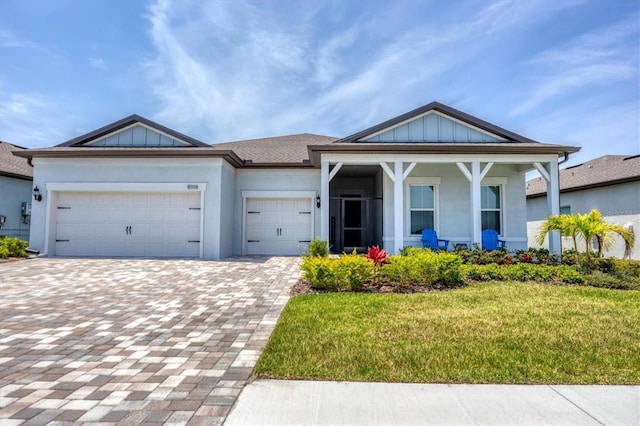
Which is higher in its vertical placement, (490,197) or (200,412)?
(490,197)

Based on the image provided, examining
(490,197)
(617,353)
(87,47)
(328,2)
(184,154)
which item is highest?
(328,2)

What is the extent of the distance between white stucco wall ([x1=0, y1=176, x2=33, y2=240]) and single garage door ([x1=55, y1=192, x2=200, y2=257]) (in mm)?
4381

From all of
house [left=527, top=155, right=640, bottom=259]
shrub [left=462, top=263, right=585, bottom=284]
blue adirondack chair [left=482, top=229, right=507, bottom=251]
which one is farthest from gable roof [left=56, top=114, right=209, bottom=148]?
house [left=527, top=155, right=640, bottom=259]

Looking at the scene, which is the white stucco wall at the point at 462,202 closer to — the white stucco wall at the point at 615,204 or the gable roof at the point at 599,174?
the gable roof at the point at 599,174

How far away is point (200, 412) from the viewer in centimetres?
254

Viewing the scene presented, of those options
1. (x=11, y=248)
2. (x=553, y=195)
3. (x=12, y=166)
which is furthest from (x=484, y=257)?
(x=12, y=166)

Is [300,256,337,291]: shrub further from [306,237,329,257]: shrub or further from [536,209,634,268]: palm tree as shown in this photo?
[536,209,634,268]: palm tree

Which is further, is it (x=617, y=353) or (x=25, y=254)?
(x=25, y=254)

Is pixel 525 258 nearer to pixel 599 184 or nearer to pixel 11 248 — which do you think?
pixel 599 184

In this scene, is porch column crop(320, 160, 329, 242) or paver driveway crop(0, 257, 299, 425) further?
porch column crop(320, 160, 329, 242)

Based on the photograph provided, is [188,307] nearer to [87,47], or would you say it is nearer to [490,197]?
[87,47]

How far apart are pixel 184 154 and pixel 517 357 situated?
1098 cm

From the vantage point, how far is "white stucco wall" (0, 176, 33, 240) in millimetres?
14297

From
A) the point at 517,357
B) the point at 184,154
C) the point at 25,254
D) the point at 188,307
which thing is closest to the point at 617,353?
the point at 517,357
